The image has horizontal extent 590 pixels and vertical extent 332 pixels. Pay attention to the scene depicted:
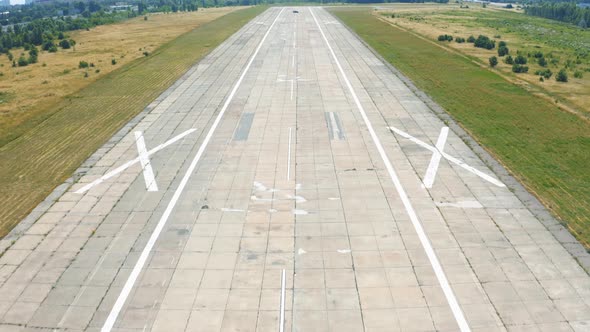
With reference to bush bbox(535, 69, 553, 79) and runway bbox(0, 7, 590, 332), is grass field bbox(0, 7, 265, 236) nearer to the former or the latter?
runway bbox(0, 7, 590, 332)

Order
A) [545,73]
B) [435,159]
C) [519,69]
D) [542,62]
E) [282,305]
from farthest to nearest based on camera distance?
1. [542,62]
2. [519,69]
3. [545,73]
4. [435,159]
5. [282,305]

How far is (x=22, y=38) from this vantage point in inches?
2820

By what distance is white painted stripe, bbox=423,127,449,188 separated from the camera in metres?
22.0

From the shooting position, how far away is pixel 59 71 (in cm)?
4997

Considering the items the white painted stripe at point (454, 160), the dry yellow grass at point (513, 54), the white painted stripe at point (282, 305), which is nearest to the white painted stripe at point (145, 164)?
the white painted stripe at point (282, 305)

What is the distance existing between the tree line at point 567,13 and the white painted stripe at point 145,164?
115 meters

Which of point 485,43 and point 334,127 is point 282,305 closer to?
point 334,127

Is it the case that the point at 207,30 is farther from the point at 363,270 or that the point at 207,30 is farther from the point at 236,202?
the point at 363,270

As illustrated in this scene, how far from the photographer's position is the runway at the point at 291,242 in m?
13.7

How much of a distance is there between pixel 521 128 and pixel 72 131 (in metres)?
32.9

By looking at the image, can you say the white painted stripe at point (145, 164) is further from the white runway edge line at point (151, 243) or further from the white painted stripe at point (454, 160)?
the white painted stripe at point (454, 160)

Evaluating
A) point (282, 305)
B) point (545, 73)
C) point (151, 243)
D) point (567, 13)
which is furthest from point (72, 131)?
point (567, 13)

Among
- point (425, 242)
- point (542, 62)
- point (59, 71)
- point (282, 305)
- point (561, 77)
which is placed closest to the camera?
point (282, 305)

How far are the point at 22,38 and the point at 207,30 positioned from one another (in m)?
33.2
